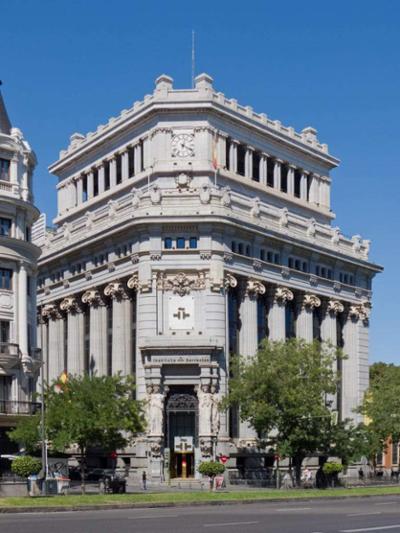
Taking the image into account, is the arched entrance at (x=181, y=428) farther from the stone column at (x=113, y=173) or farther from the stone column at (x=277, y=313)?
the stone column at (x=113, y=173)

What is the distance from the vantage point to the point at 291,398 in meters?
74.2

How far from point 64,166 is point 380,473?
50.0 meters

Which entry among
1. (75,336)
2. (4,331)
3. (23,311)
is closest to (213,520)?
(4,331)

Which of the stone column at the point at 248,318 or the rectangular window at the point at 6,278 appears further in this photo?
the stone column at the point at 248,318

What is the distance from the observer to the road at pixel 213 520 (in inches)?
1149

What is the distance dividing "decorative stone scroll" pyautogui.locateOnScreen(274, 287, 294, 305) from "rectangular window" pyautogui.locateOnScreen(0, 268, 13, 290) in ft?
115

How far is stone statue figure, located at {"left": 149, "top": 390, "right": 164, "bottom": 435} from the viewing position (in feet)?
280

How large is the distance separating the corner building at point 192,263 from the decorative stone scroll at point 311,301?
219 millimetres

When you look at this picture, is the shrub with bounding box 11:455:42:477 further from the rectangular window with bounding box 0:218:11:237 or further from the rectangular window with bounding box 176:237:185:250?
the rectangular window with bounding box 176:237:185:250

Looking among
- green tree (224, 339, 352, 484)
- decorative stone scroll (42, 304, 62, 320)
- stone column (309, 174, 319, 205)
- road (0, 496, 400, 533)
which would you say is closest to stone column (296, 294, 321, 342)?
stone column (309, 174, 319, 205)

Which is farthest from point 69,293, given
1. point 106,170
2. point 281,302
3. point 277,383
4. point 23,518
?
point 23,518

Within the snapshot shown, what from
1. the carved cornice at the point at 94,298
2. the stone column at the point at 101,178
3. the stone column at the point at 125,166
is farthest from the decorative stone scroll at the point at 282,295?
the stone column at the point at 101,178

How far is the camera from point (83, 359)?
99.9m

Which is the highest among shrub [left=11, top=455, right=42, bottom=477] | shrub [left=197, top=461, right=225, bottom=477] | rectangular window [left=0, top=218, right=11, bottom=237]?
rectangular window [left=0, top=218, right=11, bottom=237]
